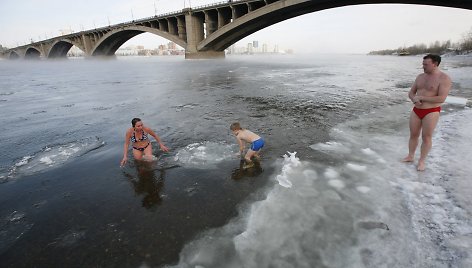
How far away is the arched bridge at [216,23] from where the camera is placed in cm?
4066

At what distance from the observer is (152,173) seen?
4836 millimetres

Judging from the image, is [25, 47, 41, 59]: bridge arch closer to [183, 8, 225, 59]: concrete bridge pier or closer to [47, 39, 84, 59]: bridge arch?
[47, 39, 84, 59]: bridge arch

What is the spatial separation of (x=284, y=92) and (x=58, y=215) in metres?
11.5

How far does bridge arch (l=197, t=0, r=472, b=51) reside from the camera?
36516 millimetres

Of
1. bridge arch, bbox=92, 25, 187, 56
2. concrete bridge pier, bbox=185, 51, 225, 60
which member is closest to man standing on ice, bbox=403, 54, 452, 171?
concrete bridge pier, bbox=185, 51, 225, 60

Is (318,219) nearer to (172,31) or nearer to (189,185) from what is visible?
(189,185)

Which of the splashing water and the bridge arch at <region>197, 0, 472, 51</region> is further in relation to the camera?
the bridge arch at <region>197, 0, 472, 51</region>

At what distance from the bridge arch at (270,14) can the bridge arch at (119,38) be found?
7891 millimetres

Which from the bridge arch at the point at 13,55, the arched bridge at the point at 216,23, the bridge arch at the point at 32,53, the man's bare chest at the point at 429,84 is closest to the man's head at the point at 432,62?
the man's bare chest at the point at 429,84

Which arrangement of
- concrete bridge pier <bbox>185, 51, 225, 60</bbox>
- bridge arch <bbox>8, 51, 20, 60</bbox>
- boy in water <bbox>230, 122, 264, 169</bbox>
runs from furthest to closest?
bridge arch <bbox>8, 51, 20, 60</bbox>, concrete bridge pier <bbox>185, 51, 225, 60</bbox>, boy in water <bbox>230, 122, 264, 169</bbox>

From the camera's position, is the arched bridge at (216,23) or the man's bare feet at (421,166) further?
the arched bridge at (216,23)

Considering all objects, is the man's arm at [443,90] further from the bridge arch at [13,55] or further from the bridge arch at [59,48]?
the bridge arch at [13,55]

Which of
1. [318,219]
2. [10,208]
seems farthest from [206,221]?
[10,208]

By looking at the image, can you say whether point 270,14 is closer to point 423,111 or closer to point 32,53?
point 423,111
